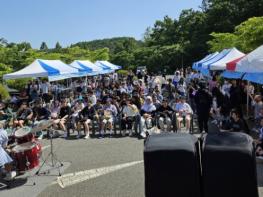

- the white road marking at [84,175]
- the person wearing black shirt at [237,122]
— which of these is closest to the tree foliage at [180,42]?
the person wearing black shirt at [237,122]

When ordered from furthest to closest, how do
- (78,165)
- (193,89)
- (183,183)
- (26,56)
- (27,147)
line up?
(26,56)
(193,89)
(78,165)
(27,147)
(183,183)

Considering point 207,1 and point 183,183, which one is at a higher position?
point 207,1

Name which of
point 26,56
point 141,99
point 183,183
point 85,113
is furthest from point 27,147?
point 26,56

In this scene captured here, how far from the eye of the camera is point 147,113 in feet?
51.1

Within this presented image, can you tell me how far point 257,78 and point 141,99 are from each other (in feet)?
17.7

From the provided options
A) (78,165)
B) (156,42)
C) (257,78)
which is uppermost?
(156,42)

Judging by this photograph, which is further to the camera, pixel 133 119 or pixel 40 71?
pixel 40 71

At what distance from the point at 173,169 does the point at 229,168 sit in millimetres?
733

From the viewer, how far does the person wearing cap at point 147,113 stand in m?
15.1

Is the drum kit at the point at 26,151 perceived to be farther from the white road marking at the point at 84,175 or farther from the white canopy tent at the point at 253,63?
the white canopy tent at the point at 253,63

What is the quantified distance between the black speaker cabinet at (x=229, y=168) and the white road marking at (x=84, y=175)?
14.6 feet

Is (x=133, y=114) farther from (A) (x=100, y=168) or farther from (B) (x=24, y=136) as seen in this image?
(B) (x=24, y=136)

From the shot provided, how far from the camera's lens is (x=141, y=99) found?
703 inches

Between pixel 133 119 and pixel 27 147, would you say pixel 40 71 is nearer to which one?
pixel 133 119
